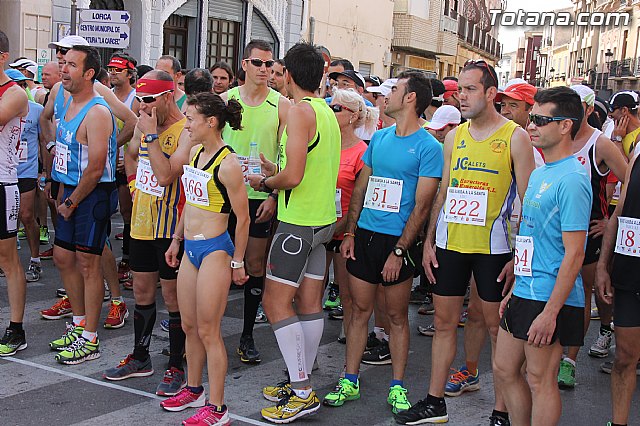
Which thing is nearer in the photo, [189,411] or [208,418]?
[208,418]

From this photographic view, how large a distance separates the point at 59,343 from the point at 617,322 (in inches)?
150

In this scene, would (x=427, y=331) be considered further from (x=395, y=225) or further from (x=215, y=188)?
(x=215, y=188)

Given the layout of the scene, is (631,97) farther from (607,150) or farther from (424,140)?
(424,140)

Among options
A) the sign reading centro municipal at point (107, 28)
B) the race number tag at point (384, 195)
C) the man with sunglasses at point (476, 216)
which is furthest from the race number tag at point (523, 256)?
the sign reading centro municipal at point (107, 28)

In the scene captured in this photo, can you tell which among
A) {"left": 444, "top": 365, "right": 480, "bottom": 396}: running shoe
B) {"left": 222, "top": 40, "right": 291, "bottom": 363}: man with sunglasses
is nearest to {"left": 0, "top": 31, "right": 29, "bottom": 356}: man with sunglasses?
{"left": 222, "top": 40, "right": 291, "bottom": 363}: man with sunglasses

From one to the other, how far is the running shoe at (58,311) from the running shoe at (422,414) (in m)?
3.19

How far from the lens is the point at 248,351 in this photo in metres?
6.03

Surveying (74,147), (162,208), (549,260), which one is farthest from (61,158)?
(549,260)

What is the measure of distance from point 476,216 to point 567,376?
1.74 metres

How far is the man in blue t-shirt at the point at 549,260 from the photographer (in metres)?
3.96

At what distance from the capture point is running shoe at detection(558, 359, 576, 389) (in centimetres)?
586

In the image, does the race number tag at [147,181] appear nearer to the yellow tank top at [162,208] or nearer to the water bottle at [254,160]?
the yellow tank top at [162,208]

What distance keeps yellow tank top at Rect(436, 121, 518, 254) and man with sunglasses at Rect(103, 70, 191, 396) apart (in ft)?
5.81

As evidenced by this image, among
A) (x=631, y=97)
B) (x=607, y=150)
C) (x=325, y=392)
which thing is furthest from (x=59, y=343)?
(x=631, y=97)
